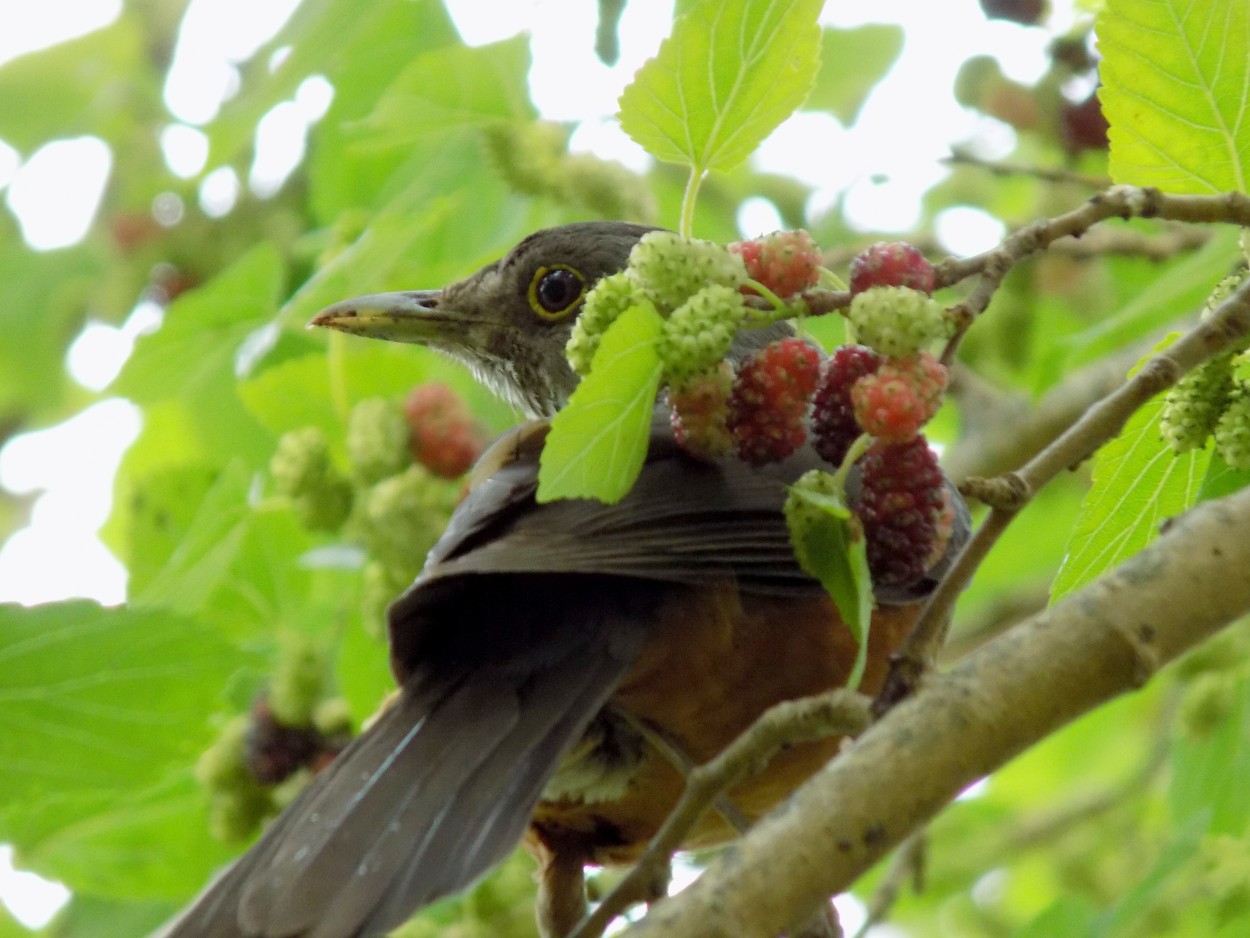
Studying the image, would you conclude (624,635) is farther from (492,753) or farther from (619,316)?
(619,316)

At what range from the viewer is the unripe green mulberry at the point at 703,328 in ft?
6.37

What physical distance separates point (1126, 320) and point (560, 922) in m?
1.74

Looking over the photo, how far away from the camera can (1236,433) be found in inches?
80.0

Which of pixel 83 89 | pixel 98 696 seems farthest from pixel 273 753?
pixel 83 89

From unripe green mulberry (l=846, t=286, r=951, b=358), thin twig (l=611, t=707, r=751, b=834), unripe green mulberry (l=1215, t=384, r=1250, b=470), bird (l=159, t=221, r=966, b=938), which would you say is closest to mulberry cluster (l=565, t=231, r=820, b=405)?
unripe green mulberry (l=846, t=286, r=951, b=358)

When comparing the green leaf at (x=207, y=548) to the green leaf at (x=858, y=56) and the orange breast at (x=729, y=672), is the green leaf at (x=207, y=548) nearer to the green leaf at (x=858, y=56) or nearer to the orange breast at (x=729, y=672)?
the orange breast at (x=729, y=672)

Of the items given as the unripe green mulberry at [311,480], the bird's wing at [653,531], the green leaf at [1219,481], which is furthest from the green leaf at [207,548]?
the green leaf at [1219,481]

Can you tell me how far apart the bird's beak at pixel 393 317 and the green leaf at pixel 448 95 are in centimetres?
36

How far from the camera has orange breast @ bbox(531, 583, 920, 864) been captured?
275cm

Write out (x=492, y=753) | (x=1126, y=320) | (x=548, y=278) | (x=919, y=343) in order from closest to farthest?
1. (x=919, y=343)
2. (x=492, y=753)
3. (x=1126, y=320)
4. (x=548, y=278)

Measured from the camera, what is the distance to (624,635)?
8.77ft

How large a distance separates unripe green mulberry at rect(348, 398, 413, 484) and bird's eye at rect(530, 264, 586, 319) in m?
0.41

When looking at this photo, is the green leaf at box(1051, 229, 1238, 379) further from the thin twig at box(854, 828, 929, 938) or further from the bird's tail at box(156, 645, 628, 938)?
the bird's tail at box(156, 645, 628, 938)

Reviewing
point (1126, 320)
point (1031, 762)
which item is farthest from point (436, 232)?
point (1031, 762)
